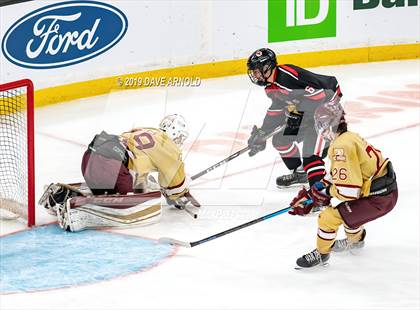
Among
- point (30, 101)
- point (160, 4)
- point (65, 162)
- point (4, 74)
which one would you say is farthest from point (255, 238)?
point (160, 4)

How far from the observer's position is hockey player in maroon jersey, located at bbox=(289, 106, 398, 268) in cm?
379

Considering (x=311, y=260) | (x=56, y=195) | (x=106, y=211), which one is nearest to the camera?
(x=311, y=260)

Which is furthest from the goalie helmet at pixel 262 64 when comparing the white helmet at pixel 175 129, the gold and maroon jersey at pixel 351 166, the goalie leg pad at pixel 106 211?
the gold and maroon jersey at pixel 351 166

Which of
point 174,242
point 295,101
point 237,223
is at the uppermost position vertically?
point 295,101

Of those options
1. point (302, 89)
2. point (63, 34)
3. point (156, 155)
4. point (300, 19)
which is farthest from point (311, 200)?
point (300, 19)

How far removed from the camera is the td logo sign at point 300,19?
793cm

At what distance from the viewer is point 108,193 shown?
184 inches

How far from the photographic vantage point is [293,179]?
532 centimetres

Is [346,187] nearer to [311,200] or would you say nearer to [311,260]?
[311,200]

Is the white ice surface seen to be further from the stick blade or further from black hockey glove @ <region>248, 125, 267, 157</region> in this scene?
black hockey glove @ <region>248, 125, 267, 157</region>

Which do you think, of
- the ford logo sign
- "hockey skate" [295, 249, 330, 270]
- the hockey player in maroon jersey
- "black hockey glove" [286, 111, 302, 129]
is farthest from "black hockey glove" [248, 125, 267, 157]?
the ford logo sign

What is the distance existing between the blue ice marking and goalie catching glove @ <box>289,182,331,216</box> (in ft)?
2.04

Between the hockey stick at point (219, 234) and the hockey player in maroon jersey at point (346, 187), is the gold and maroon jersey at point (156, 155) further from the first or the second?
the hockey player in maroon jersey at point (346, 187)

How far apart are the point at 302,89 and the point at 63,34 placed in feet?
8.16
